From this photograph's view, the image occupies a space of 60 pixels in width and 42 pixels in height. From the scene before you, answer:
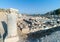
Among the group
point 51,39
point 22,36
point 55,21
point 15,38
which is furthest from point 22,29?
point 51,39

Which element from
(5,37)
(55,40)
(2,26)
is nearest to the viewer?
(55,40)

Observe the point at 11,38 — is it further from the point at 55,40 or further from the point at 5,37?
the point at 55,40

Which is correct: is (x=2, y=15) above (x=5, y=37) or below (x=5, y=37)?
above

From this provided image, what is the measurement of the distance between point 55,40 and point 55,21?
2314 millimetres

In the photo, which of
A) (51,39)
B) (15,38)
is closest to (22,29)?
(15,38)

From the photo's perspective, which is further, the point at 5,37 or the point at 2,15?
the point at 2,15

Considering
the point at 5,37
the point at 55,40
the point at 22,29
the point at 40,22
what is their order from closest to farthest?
1. the point at 55,40
2. the point at 5,37
3. the point at 22,29
4. the point at 40,22

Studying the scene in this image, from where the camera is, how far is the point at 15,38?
5266 millimetres

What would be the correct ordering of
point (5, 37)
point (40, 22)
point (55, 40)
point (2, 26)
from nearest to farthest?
1. point (55, 40)
2. point (5, 37)
3. point (2, 26)
4. point (40, 22)

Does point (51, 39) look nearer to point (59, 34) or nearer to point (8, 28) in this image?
point (59, 34)

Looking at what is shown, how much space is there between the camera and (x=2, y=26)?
536 centimetres

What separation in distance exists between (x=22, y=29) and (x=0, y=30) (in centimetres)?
76

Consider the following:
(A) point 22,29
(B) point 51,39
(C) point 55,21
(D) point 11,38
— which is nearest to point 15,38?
(D) point 11,38

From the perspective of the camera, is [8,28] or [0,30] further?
[0,30]
